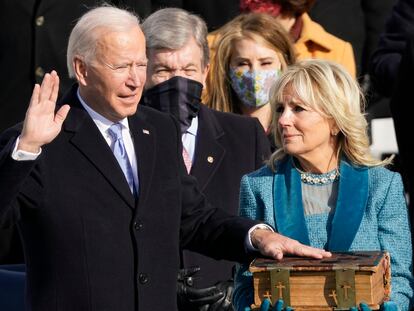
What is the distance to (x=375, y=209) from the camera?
5379 mm

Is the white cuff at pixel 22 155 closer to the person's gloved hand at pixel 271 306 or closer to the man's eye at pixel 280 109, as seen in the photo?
the person's gloved hand at pixel 271 306

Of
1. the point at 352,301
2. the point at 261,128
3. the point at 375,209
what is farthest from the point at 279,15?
the point at 352,301

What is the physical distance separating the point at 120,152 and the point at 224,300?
106cm

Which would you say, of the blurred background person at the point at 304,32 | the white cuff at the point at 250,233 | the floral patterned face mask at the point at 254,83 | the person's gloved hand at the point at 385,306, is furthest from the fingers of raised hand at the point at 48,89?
the blurred background person at the point at 304,32

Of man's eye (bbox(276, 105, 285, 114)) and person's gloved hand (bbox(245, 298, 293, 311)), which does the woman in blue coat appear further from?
person's gloved hand (bbox(245, 298, 293, 311))

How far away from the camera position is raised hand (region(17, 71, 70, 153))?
4.90 metres

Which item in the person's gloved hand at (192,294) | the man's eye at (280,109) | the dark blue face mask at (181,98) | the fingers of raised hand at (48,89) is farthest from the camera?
the dark blue face mask at (181,98)

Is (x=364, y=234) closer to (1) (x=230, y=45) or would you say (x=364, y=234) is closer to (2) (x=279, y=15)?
(1) (x=230, y=45)

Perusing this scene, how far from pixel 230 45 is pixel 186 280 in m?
1.61

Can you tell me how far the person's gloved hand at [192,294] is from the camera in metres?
6.15

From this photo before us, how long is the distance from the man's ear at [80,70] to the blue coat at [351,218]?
0.74 metres

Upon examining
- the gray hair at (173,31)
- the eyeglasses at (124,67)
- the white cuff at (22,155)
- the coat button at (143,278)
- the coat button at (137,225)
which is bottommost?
the coat button at (143,278)

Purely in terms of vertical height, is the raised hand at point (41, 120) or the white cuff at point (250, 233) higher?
the raised hand at point (41, 120)

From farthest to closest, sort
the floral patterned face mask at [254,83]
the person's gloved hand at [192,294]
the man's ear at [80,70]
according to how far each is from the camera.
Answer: the floral patterned face mask at [254,83]
the person's gloved hand at [192,294]
the man's ear at [80,70]
